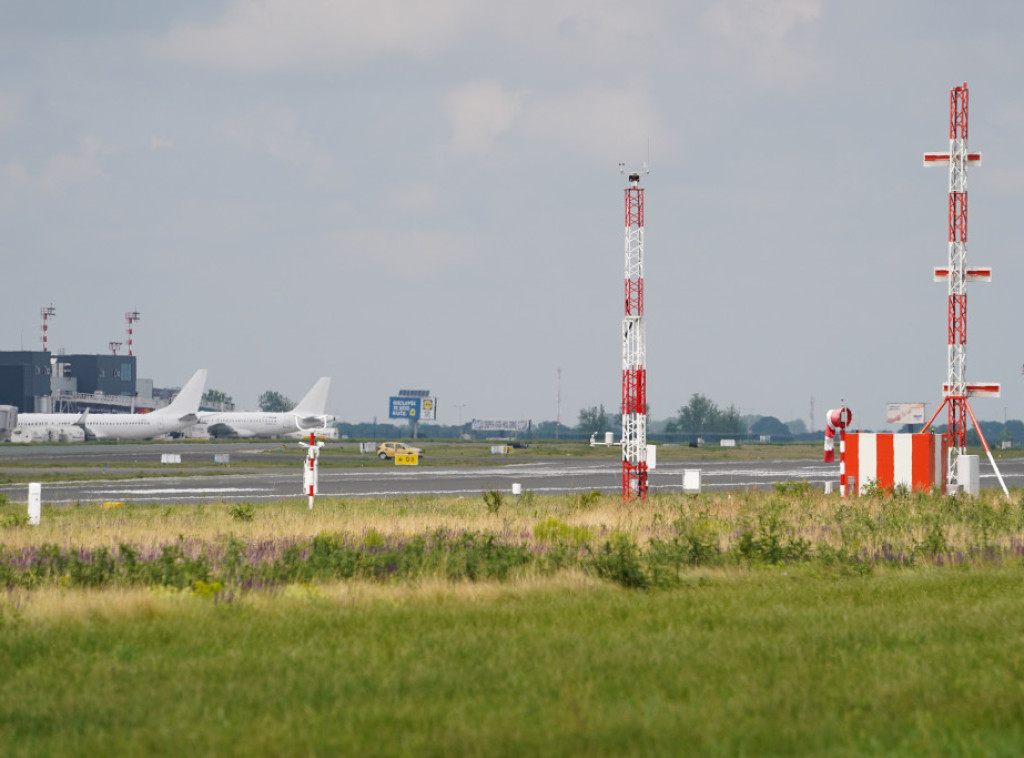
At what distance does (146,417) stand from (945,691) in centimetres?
12365

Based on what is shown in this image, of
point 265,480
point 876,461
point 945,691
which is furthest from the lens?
point 265,480

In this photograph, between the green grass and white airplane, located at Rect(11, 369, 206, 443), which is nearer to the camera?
the green grass

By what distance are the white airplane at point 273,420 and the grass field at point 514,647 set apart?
11405 centimetres

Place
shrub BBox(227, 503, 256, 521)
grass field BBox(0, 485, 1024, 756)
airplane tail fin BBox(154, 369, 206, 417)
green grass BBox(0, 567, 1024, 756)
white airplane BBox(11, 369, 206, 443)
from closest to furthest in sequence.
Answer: green grass BBox(0, 567, 1024, 756), grass field BBox(0, 485, 1024, 756), shrub BBox(227, 503, 256, 521), white airplane BBox(11, 369, 206, 443), airplane tail fin BBox(154, 369, 206, 417)

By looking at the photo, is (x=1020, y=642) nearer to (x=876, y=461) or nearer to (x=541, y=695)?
(x=541, y=695)

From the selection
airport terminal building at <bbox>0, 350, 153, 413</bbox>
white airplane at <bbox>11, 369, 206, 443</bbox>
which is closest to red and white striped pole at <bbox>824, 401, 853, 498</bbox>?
white airplane at <bbox>11, 369, 206, 443</bbox>

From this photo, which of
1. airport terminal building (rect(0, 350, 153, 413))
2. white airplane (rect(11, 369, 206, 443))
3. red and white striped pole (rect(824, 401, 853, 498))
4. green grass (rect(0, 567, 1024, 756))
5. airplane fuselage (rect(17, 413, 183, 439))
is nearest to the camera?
green grass (rect(0, 567, 1024, 756))

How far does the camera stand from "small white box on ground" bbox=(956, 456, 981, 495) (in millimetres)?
31422

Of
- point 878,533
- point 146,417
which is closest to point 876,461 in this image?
point 878,533

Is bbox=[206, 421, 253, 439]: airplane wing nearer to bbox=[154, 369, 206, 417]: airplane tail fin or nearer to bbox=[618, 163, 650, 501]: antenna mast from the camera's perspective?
bbox=[154, 369, 206, 417]: airplane tail fin

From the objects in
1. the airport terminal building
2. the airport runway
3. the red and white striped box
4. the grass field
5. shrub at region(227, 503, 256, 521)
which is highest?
the airport terminal building

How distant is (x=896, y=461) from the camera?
32.0 m

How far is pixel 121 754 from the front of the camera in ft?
20.2

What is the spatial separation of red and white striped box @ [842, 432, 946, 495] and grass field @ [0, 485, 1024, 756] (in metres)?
13.8
